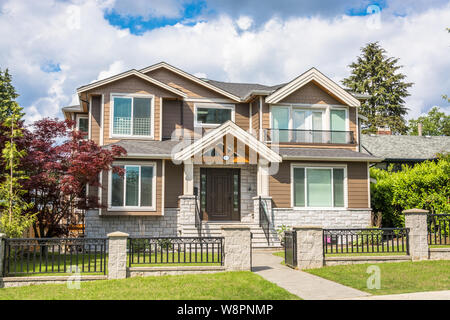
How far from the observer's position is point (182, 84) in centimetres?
2044

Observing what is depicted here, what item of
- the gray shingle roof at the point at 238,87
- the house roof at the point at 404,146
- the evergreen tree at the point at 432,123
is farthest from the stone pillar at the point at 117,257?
the evergreen tree at the point at 432,123

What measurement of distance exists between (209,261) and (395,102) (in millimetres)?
37293

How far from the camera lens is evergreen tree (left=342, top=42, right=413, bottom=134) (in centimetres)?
4309

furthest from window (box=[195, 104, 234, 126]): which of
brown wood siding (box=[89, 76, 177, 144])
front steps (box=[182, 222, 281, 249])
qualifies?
front steps (box=[182, 222, 281, 249])

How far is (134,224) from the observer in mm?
17375

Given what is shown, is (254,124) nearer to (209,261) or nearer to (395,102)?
(209,261)

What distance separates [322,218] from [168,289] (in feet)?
35.3

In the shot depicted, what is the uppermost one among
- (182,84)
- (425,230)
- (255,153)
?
(182,84)

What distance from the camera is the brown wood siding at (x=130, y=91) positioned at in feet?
61.0

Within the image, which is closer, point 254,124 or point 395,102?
point 254,124

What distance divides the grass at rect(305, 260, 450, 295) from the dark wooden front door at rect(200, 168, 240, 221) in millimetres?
7895

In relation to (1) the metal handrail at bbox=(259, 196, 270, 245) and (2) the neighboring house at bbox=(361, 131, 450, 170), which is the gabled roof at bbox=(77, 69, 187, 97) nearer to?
(1) the metal handrail at bbox=(259, 196, 270, 245)
